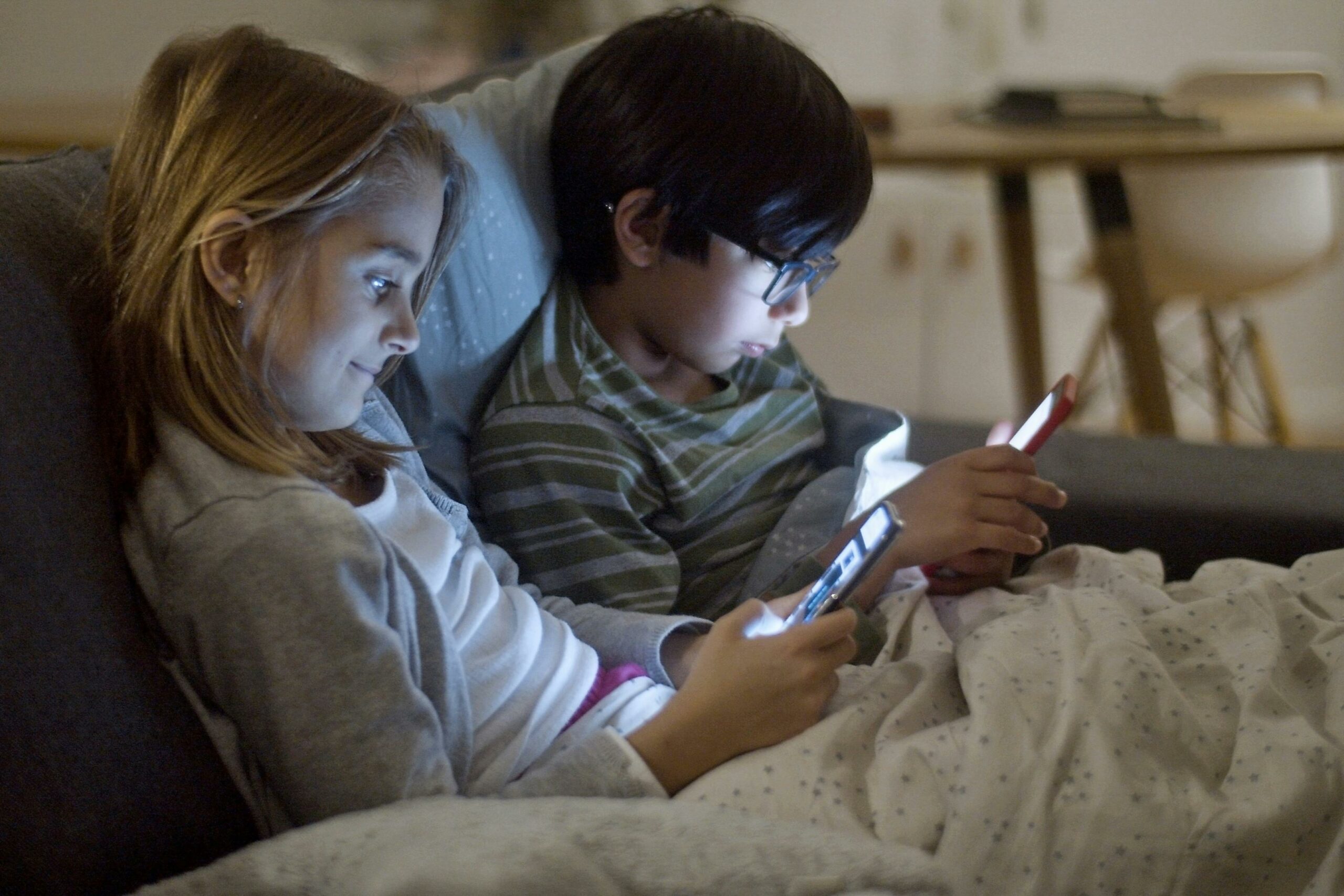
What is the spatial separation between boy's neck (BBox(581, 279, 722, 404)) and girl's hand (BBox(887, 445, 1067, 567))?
0.22 meters

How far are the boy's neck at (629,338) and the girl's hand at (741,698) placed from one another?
1.01ft

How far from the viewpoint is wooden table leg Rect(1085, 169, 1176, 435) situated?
1958 millimetres

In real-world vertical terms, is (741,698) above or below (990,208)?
above

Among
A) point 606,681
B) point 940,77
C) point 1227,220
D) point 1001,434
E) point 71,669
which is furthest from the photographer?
point 940,77

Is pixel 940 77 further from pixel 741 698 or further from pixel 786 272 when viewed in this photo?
pixel 741 698

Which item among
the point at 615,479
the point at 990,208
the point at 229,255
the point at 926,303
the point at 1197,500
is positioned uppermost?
the point at 229,255

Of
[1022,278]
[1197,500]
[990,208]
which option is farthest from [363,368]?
[990,208]

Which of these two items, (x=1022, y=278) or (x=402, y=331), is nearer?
(x=402, y=331)

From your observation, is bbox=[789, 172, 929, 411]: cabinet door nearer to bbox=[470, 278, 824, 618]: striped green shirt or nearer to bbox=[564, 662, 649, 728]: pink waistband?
bbox=[470, 278, 824, 618]: striped green shirt

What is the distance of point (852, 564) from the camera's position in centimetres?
71

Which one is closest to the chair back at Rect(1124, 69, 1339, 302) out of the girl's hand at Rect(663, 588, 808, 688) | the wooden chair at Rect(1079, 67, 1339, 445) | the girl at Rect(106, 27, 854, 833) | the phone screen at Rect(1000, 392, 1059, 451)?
the wooden chair at Rect(1079, 67, 1339, 445)

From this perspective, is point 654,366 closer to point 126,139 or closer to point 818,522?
point 818,522

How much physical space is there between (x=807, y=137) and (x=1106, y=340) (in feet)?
7.56

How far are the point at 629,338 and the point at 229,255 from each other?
15.9 inches
